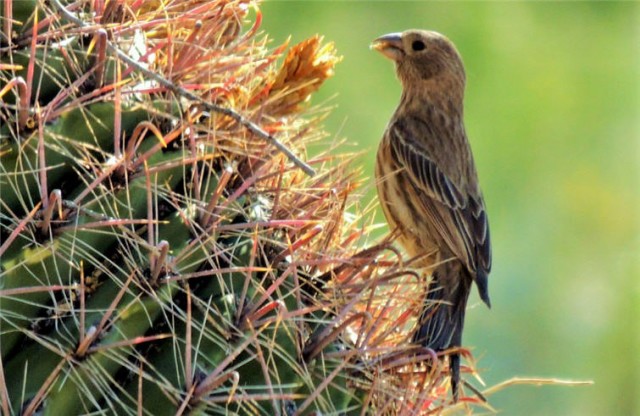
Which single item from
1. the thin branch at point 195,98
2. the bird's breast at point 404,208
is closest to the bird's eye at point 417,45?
the bird's breast at point 404,208

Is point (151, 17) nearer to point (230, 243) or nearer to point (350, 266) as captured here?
point (230, 243)

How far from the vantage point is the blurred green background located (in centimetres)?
609

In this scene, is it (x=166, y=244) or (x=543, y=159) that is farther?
(x=543, y=159)

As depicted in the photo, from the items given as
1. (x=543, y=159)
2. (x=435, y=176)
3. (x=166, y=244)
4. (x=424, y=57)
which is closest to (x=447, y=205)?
(x=435, y=176)

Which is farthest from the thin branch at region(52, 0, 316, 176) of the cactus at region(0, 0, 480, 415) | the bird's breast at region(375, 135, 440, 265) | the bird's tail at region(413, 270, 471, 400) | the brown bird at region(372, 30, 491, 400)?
the bird's breast at region(375, 135, 440, 265)

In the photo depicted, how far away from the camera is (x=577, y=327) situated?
21.4 feet

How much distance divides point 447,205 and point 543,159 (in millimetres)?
2546

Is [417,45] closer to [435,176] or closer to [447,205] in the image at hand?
[435,176]

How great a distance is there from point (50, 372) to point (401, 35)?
298cm

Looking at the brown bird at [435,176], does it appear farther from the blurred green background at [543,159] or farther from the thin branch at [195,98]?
the thin branch at [195,98]

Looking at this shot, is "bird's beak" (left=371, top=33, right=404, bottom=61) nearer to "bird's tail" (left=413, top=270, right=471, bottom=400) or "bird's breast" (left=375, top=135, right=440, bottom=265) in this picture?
"bird's breast" (left=375, top=135, right=440, bottom=265)

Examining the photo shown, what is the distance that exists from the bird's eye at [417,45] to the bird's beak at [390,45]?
48mm

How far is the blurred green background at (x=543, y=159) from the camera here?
6086 millimetres

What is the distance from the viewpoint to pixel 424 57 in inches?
186
